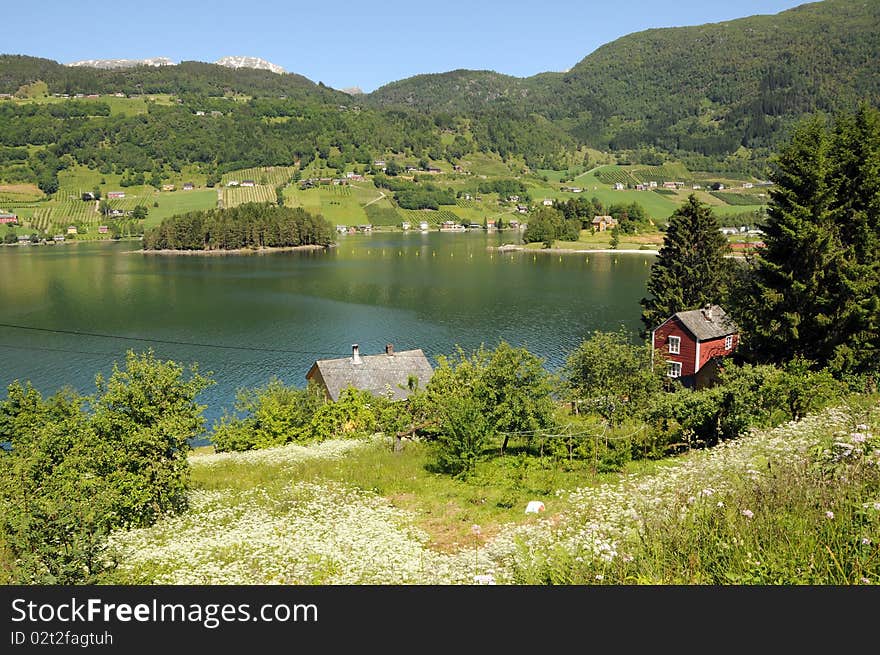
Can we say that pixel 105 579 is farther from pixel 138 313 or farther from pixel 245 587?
pixel 138 313

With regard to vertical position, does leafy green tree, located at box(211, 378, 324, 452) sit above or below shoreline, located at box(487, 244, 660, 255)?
below

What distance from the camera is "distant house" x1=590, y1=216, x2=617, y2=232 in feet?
622

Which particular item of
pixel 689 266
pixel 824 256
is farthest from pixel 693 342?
pixel 824 256

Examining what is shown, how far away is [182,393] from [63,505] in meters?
5.82

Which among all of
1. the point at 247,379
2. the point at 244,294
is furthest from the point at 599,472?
the point at 244,294

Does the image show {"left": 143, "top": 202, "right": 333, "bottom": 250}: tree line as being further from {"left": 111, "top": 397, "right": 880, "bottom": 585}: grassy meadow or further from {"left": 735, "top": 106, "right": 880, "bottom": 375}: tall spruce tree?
{"left": 111, "top": 397, "right": 880, "bottom": 585}: grassy meadow

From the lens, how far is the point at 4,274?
118062 mm

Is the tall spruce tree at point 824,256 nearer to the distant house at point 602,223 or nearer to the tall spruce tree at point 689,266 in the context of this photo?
the tall spruce tree at point 689,266

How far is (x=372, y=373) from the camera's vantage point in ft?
127

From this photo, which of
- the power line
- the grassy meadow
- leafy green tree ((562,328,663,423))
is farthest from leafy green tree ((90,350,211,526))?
the power line

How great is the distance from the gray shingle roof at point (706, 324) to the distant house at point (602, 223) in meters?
151

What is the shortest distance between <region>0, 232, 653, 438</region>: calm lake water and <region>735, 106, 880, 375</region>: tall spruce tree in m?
29.9

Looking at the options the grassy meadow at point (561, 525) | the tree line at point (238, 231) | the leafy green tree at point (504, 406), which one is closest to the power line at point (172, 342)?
the leafy green tree at point (504, 406)

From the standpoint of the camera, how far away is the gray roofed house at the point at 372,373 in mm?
37344
